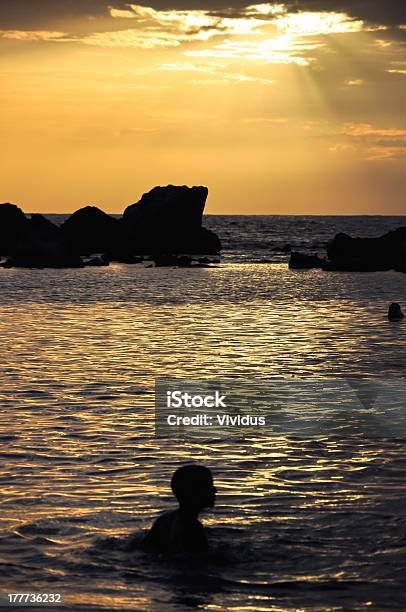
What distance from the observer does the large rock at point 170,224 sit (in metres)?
113

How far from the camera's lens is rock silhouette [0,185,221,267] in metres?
108

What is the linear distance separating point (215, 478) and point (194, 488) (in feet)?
10.7

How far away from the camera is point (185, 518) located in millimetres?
10312

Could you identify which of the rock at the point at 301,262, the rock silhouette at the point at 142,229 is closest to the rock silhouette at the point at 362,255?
the rock at the point at 301,262

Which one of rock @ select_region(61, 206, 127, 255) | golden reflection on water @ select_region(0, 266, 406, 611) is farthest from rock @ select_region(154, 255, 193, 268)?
golden reflection on water @ select_region(0, 266, 406, 611)

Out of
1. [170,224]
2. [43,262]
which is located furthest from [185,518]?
[170,224]

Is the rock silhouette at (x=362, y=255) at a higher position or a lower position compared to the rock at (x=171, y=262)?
higher

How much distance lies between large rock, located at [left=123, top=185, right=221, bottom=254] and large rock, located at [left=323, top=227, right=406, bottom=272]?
24.5 metres

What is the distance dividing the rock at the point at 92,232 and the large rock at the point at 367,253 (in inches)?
1099

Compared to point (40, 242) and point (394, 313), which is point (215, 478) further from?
point (40, 242)

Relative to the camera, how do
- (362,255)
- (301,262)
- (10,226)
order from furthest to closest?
(10,226) < (301,262) < (362,255)

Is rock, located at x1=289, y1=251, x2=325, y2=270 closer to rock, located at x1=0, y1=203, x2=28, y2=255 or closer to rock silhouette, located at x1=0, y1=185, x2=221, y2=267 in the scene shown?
rock silhouette, located at x1=0, y1=185, x2=221, y2=267

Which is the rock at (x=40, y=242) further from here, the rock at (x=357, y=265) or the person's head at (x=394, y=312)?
the person's head at (x=394, y=312)

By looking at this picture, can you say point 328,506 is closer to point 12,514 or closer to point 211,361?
point 12,514
